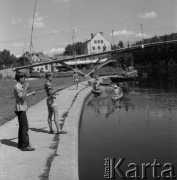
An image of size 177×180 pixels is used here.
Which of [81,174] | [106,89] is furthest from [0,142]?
[106,89]

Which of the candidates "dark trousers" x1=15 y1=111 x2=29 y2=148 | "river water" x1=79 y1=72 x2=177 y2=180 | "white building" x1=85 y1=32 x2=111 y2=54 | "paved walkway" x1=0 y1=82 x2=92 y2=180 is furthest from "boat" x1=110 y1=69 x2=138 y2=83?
"white building" x1=85 y1=32 x2=111 y2=54

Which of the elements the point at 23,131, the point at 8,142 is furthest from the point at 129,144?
the point at 23,131

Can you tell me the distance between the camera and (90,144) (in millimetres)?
13562

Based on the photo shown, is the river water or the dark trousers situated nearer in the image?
the dark trousers

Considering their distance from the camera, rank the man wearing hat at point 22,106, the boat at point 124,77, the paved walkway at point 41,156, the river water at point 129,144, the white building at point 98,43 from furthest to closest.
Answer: the white building at point 98,43 → the boat at point 124,77 → the river water at point 129,144 → the man wearing hat at point 22,106 → the paved walkway at point 41,156

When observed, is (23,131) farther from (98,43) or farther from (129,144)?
(98,43)

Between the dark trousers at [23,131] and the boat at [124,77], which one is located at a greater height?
the dark trousers at [23,131]

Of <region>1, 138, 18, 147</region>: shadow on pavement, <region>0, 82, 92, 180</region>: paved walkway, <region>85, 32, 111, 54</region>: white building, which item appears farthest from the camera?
<region>85, 32, 111, 54</region>: white building

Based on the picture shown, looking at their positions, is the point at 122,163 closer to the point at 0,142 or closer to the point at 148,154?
the point at 148,154

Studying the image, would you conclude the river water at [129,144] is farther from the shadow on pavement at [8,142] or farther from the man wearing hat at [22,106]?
the shadow on pavement at [8,142]

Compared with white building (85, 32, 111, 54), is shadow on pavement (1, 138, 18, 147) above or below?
below

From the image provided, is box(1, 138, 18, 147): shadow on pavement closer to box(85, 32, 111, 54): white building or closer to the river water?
the river water

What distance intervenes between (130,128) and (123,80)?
47004 millimetres

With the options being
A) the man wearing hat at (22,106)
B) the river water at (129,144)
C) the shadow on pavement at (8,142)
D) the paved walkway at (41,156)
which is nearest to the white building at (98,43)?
the river water at (129,144)
